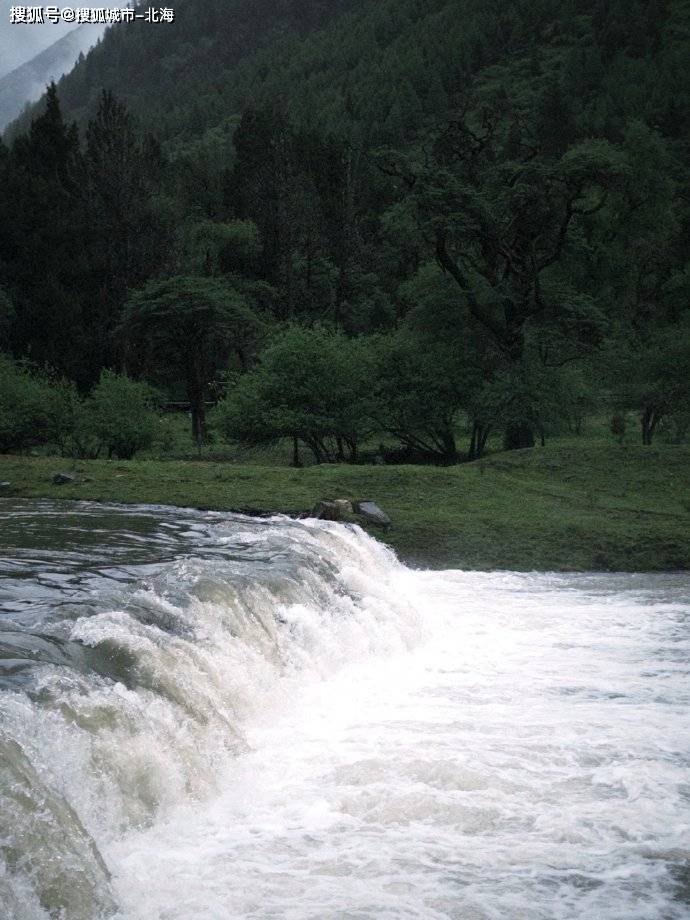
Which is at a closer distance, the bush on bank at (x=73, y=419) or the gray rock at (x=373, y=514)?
the gray rock at (x=373, y=514)

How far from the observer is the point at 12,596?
917cm

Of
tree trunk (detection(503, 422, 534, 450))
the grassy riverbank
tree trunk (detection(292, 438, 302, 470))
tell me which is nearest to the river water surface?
the grassy riverbank

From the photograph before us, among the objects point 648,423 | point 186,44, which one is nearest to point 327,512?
point 648,423

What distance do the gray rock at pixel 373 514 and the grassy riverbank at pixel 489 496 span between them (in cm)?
19

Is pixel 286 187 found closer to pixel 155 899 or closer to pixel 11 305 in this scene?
pixel 11 305

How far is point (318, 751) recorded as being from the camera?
7199 millimetres

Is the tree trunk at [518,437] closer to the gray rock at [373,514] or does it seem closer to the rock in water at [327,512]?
the gray rock at [373,514]

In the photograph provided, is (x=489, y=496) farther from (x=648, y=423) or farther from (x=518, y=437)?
(x=648, y=423)

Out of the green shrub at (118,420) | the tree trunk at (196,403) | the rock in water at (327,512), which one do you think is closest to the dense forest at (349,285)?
the green shrub at (118,420)

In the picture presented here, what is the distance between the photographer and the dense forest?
2456 cm

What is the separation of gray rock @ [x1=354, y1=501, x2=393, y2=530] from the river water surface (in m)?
4.36

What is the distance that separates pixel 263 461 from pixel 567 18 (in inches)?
3896

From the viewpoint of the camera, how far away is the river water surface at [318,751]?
4910 mm

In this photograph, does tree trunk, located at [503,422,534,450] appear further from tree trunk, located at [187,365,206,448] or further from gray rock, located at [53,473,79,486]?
gray rock, located at [53,473,79,486]
